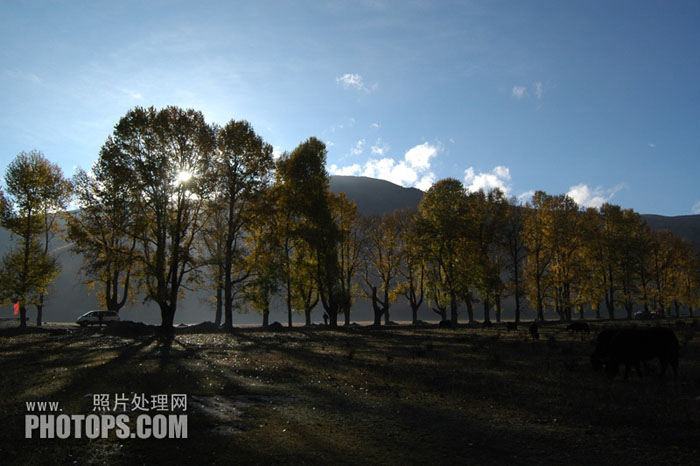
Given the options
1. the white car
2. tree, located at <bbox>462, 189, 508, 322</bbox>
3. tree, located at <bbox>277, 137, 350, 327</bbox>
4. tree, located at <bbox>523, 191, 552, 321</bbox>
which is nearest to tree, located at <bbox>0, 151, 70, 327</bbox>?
the white car

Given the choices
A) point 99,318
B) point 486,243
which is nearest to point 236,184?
point 99,318

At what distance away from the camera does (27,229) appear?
4475 cm

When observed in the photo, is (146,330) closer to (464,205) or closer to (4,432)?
(4,432)

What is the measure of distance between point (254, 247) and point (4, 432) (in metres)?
36.9

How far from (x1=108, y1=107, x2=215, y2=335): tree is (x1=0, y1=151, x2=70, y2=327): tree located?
17.0 metres

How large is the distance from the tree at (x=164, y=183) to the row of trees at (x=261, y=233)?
4.3 inches

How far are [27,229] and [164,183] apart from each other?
68.5 feet

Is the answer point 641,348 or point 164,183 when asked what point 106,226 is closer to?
point 164,183

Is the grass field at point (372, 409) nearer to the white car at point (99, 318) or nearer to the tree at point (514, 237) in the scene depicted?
the white car at point (99, 318)

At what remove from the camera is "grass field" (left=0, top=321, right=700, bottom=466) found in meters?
7.90

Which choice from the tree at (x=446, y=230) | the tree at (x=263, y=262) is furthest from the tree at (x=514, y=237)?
the tree at (x=263, y=262)

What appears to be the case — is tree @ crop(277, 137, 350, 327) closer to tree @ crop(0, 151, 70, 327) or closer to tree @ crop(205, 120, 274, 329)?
tree @ crop(205, 120, 274, 329)

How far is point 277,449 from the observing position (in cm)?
807

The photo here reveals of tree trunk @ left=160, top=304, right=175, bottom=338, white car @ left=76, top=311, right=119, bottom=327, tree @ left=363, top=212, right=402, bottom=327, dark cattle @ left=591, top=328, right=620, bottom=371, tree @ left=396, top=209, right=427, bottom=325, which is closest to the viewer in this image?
dark cattle @ left=591, top=328, right=620, bottom=371
